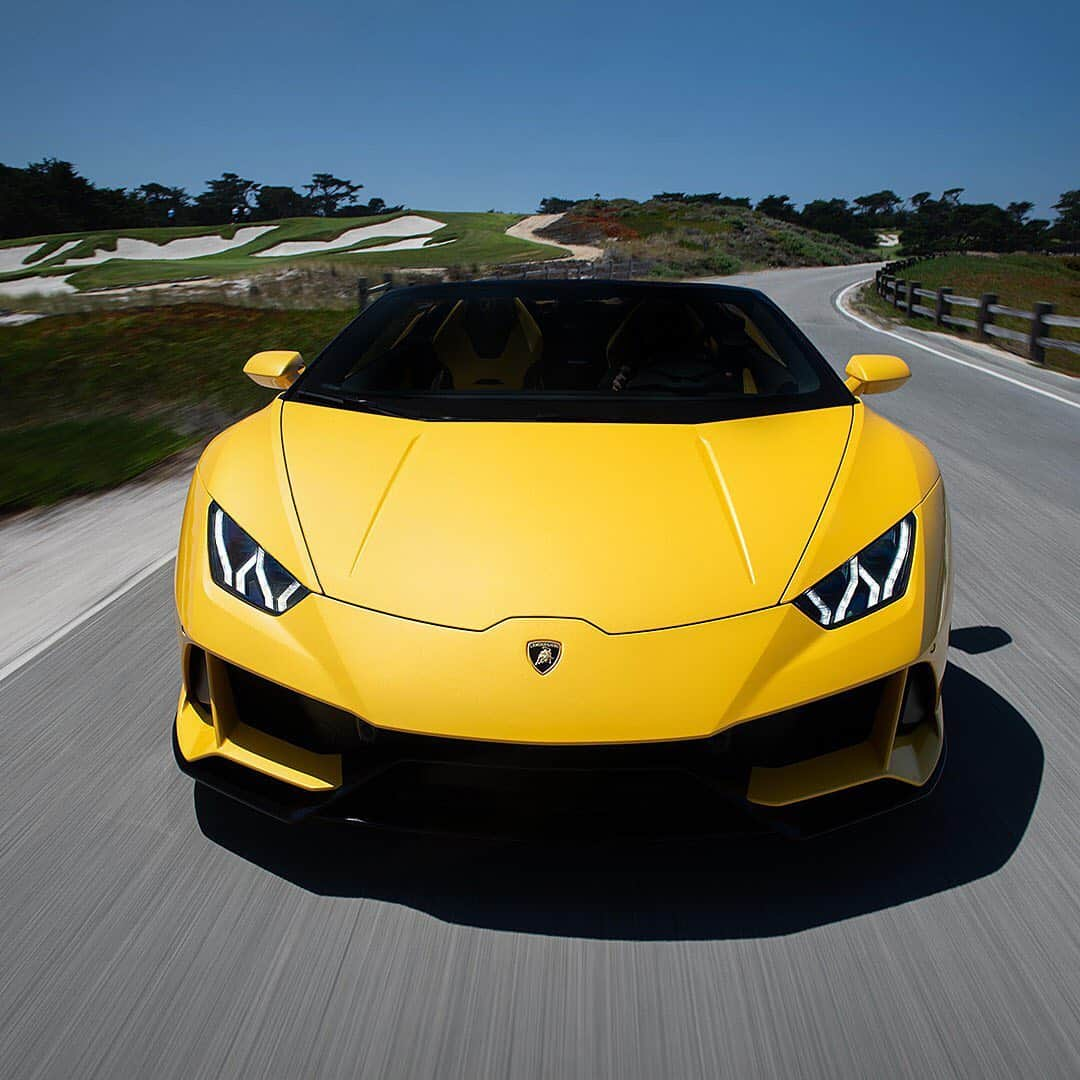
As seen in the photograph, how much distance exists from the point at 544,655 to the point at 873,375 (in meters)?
1.99

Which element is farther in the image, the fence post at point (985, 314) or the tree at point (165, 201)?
the tree at point (165, 201)

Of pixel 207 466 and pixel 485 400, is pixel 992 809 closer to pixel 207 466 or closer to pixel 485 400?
pixel 485 400

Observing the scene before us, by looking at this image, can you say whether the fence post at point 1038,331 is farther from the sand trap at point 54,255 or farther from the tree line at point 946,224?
the tree line at point 946,224

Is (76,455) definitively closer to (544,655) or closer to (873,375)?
(873,375)

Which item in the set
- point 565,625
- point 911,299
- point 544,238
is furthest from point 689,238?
point 565,625

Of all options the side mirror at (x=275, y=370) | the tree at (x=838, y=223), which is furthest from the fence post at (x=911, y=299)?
the tree at (x=838, y=223)

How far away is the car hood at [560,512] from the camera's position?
2.02m

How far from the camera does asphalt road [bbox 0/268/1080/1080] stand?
5.41 ft

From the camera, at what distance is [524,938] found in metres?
1.93

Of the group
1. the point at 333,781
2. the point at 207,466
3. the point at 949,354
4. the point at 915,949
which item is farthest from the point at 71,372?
the point at 949,354

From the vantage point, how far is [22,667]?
10.8 feet

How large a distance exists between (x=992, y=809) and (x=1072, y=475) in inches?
193

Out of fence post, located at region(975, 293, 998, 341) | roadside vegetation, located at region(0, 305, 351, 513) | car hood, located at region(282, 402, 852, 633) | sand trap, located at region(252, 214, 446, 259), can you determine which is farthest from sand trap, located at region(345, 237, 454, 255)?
car hood, located at region(282, 402, 852, 633)

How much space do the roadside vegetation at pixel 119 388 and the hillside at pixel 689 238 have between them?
31018 mm
